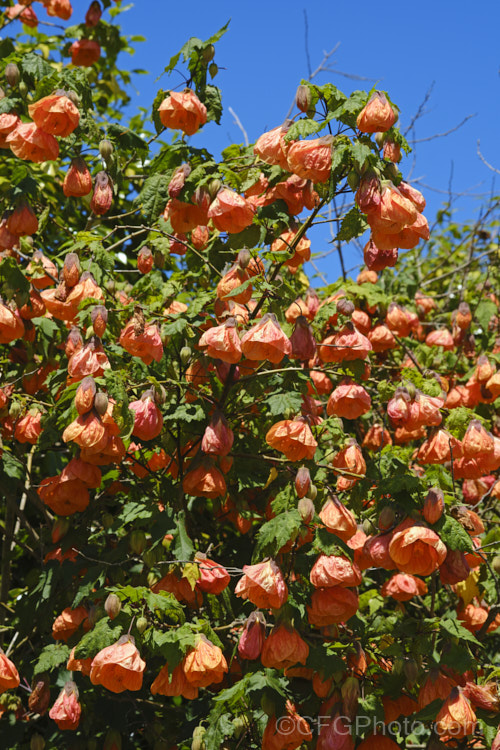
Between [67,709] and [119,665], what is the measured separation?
498 mm

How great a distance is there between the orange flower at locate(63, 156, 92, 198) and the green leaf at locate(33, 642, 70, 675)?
151cm

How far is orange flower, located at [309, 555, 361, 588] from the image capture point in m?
1.95

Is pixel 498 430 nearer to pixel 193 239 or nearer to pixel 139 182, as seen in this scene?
pixel 193 239

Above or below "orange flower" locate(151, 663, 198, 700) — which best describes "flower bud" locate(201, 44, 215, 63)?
above

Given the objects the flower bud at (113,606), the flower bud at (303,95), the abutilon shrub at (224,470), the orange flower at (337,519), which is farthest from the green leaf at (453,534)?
the flower bud at (303,95)

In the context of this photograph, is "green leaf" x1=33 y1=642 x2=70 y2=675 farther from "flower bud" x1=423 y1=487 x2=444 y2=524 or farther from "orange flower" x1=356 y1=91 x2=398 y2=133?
"orange flower" x1=356 y1=91 x2=398 y2=133

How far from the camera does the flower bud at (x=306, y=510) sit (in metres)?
2.01

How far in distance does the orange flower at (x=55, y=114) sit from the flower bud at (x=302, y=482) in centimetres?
133

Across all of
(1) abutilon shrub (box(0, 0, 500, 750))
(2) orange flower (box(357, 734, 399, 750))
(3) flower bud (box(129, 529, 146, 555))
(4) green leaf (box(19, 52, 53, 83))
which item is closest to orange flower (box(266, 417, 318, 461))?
(1) abutilon shrub (box(0, 0, 500, 750))

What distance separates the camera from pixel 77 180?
2461 millimetres

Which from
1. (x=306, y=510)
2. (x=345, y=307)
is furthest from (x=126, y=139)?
(x=306, y=510)

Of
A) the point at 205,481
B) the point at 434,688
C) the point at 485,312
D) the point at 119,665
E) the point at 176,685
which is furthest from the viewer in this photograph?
the point at 485,312

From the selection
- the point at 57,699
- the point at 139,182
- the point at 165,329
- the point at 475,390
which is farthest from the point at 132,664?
the point at 139,182

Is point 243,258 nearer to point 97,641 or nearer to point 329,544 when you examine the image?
point 329,544
